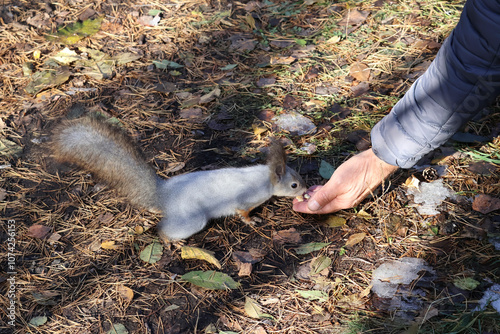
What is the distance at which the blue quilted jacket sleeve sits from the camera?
5.17 feet

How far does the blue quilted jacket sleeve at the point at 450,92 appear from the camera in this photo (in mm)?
1577

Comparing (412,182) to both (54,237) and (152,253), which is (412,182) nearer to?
(152,253)

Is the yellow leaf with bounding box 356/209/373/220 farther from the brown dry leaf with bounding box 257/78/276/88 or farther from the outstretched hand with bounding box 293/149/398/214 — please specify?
the brown dry leaf with bounding box 257/78/276/88

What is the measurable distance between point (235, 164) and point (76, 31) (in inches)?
77.7

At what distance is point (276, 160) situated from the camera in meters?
2.39

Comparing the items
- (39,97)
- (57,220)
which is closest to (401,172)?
(57,220)

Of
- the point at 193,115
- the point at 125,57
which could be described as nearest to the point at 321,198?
the point at 193,115

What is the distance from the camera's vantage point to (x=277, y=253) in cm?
215

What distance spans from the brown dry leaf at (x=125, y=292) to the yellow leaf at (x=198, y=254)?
0.95ft

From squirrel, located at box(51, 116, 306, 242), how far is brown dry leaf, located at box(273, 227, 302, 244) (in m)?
0.20

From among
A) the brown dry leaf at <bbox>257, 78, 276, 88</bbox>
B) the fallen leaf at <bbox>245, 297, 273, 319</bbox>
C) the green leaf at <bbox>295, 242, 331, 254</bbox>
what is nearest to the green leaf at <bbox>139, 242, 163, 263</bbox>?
the fallen leaf at <bbox>245, 297, 273, 319</bbox>

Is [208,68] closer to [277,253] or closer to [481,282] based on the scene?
[277,253]

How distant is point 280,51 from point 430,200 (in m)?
1.67

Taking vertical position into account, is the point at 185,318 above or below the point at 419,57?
below
